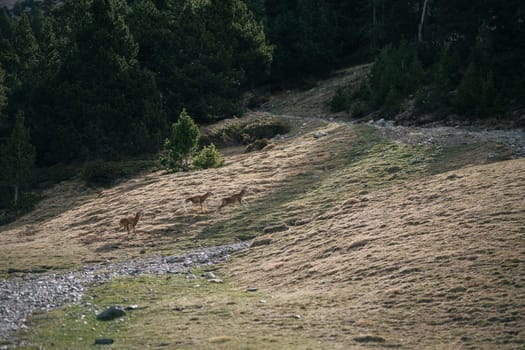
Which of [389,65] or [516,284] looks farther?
[389,65]

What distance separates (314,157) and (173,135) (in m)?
9.48

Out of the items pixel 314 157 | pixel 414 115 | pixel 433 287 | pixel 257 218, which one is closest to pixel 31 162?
pixel 314 157

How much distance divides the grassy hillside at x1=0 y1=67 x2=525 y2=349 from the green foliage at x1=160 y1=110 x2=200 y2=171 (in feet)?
10.9

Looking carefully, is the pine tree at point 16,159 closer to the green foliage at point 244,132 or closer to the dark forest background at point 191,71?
the dark forest background at point 191,71

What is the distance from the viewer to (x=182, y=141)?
40781 mm

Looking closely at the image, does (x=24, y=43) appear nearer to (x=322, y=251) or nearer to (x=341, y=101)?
(x=341, y=101)

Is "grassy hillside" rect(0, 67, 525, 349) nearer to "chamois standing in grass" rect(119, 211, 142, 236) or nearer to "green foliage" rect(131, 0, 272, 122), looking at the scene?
"chamois standing in grass" rect(119, 211, 142, 236)

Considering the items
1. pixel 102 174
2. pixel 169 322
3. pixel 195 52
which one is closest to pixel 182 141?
pixel 102 174

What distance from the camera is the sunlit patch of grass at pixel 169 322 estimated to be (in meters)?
14.2

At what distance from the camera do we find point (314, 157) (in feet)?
122

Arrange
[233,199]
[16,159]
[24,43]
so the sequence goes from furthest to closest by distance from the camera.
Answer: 1. [24,43]
2. [16,159]
3. [233,199]

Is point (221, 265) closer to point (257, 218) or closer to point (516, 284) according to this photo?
point (257, 218)

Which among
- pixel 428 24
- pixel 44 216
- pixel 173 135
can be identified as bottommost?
pixel 44 216

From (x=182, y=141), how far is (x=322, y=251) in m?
21.1
